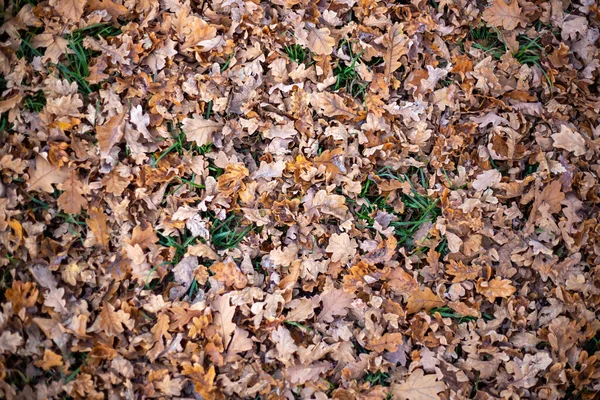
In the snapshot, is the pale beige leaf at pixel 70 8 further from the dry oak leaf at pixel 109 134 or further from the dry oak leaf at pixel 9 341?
the dry oak leaf at pixel 9 341

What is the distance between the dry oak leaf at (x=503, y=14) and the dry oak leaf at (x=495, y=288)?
1365 mm

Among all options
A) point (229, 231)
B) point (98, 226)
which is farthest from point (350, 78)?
point (98, 226)

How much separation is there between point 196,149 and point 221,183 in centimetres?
21

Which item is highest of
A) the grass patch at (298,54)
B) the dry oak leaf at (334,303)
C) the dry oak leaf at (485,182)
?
the grass patch at (298,54)

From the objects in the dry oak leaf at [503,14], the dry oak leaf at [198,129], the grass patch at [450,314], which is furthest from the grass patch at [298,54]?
the grass patch at [450,314]

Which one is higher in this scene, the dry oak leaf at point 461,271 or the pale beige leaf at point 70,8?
the pale beige leaf at point 70,8

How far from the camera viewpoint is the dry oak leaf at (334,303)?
2332 millimetres

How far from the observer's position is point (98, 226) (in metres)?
2.29

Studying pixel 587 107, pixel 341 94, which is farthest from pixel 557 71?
pixel 341 94

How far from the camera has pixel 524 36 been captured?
280 centimetres

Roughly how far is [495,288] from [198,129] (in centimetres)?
158

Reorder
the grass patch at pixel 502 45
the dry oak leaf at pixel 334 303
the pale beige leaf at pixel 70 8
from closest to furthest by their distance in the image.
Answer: the dry oak leaf at pixel 334 303 < the pale beige leaf at pixel 70 8 < the grass patch at pixel 502 45

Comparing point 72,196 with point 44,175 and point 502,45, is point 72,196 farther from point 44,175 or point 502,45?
point 502,45

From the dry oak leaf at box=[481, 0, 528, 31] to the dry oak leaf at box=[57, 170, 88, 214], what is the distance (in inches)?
87.4
